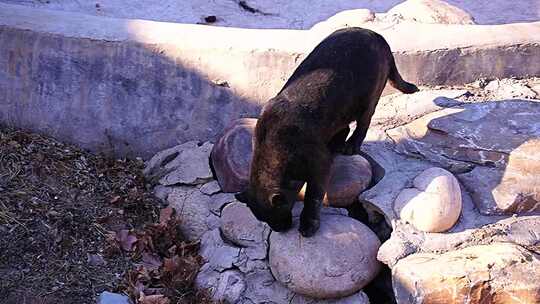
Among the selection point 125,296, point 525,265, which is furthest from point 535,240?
point 125,296

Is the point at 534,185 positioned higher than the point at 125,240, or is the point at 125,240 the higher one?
the point at 534,185

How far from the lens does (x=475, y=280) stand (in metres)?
4.50

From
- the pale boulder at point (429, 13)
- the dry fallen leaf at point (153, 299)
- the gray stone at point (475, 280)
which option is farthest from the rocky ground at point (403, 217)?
the pale boulder at point (429, 13)

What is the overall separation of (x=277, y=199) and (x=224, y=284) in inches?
27.6

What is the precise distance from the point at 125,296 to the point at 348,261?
1430 millimetres

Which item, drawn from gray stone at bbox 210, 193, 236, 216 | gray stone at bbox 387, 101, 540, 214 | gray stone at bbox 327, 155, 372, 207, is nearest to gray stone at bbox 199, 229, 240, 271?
gray stone at bbox 210, 193, 236, 216

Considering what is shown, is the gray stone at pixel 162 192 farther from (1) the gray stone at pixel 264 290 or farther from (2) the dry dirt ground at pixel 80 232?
(1) the gray stone at pixel 264 290

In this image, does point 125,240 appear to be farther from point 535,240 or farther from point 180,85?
point 535,240

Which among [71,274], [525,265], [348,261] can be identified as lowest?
[71,274]

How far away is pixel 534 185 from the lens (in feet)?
16.6

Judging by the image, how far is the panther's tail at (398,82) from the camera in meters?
5.64

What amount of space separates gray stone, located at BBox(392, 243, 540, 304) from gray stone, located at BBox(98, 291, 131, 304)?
1.69 metres

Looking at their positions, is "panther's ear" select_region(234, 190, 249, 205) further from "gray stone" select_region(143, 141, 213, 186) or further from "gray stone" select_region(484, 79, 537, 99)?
"gray stone" select_region(484, 79, 537, 99)

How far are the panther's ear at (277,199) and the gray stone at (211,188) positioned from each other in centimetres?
96
